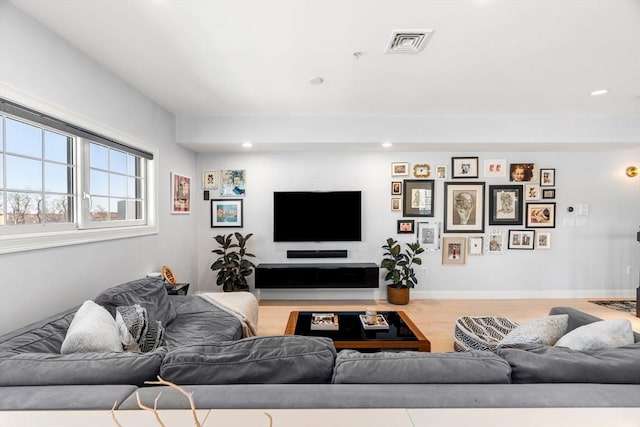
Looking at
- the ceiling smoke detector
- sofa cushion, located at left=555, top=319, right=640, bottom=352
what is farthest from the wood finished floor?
the ceiling smoke detector

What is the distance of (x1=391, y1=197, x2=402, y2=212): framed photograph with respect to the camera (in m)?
4.74

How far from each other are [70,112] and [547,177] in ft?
19.0

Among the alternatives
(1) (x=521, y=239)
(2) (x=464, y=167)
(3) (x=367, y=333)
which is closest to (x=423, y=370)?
(3) (x=367, y=333)

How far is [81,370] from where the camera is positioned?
117cm

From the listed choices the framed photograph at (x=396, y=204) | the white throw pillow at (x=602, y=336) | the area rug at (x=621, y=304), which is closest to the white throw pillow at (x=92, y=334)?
the white throw pillow at (x=602, y=336)

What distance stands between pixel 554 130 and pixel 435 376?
14.2ft

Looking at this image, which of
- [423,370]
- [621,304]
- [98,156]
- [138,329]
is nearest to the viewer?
[423,370]

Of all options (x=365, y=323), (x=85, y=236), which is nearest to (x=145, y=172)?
(x=85, y=236)

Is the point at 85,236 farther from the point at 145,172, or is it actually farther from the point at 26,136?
the point at 145,172

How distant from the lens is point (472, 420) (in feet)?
3.08

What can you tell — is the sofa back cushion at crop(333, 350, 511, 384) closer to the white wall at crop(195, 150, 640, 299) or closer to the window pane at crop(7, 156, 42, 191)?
the window pane at crop(7, 156, 42, 191)

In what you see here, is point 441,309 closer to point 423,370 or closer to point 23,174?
point 423,370

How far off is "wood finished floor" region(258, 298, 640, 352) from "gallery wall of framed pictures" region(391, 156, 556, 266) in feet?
2.33

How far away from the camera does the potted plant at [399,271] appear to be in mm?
4449
